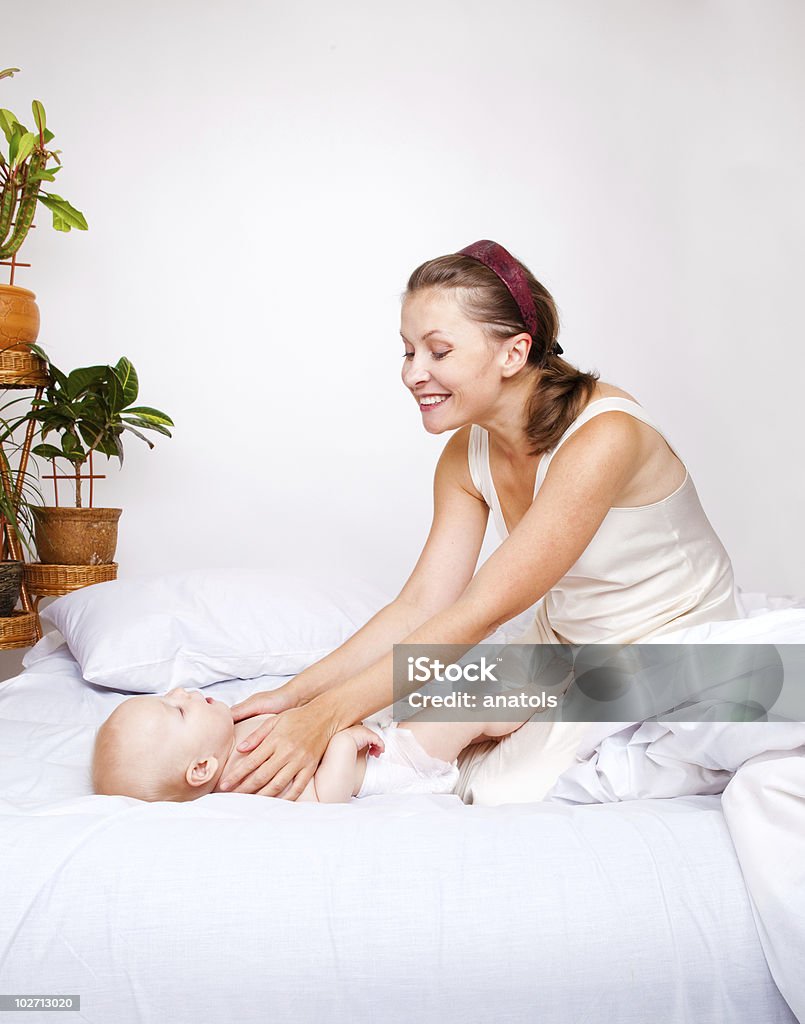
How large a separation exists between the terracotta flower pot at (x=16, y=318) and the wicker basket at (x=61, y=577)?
1.95ft

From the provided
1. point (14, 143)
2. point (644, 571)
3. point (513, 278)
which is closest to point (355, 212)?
point (14, 143)

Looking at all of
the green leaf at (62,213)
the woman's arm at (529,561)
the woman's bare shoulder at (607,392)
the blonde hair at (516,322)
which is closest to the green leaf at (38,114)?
the green leaf at (62,213)

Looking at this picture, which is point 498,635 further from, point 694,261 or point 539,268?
point 694,261

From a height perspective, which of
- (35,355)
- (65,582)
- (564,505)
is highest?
(35,355)

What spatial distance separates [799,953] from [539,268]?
8.23 feet

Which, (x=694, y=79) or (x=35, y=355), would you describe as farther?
(x=694, y=79)

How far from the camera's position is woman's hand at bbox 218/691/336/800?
1.22m

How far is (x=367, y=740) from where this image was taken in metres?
1.33

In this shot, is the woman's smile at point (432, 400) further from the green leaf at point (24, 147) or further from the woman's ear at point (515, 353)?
the green leaf at point (24, 147)

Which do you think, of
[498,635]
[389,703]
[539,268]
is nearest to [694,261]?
[539,268]

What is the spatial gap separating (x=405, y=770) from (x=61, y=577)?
1.54 m

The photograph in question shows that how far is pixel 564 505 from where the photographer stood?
1330mm

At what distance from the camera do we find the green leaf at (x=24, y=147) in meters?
2.33

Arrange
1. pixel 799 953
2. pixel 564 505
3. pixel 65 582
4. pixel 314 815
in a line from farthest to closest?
1. pixel 65 582
2. pixel 564 505
3. pixel 314 815
4. pixel 799 953
